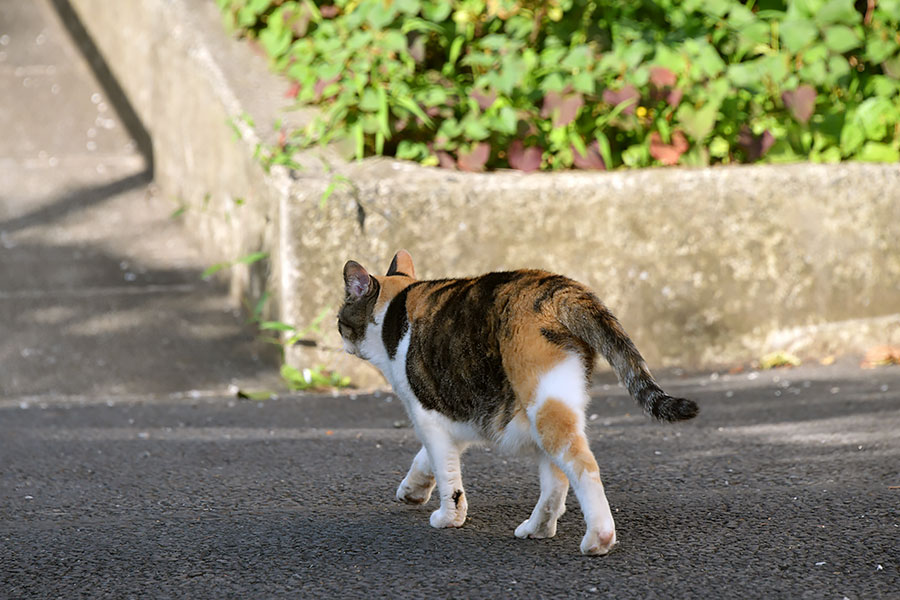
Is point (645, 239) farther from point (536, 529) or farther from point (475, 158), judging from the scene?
point (536, 529)

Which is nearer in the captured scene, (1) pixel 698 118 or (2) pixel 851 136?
(1) pixel 698 118

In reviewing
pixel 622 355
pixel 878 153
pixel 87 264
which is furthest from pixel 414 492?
pixel 87 264

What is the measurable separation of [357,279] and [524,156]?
Result: 2.39 meters

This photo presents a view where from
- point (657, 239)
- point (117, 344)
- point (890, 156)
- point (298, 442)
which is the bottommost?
point (117, 344)

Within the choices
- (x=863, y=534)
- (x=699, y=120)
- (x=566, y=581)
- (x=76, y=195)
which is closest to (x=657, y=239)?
(x=699, y=120)

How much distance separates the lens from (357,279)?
124 inches

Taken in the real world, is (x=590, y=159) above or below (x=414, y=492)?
above

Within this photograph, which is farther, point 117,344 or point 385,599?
point 117,344

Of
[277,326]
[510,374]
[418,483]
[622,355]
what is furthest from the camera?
[277,326]

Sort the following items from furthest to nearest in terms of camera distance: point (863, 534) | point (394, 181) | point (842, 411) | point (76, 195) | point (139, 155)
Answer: point (139, 155), point (76, 195), point (394, 181), point (842, 411), point (863, 534)

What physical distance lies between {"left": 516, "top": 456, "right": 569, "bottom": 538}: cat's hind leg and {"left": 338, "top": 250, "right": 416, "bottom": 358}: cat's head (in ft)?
2.33

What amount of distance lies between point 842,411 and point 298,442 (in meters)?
2.17

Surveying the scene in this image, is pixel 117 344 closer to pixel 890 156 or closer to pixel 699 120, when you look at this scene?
pixel 699 120

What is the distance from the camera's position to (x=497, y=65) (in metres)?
5.43
